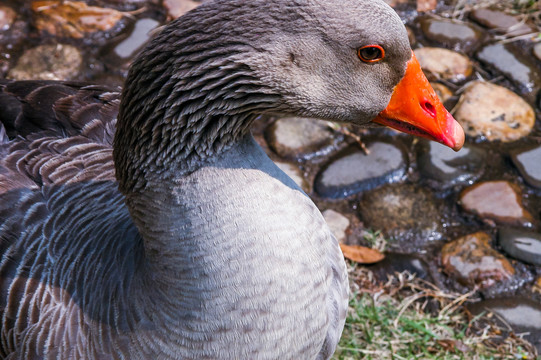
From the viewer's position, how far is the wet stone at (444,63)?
16.0ft

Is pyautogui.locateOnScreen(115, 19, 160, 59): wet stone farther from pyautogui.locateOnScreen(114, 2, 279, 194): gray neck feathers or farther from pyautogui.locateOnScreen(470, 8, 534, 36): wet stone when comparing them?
pyautogui.locateOnScreen(114, 2, 279, 194): gray neck feathers

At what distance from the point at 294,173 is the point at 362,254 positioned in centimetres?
78

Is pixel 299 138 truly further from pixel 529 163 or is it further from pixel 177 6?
pixel 177 6

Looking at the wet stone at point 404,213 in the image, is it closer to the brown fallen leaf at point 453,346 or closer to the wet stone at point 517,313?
Answer: the wet stone at point 517,313

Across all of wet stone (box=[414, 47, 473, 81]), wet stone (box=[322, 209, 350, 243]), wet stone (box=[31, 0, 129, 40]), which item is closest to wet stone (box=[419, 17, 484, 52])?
wet stone (box=[414, 47, 473, 81])

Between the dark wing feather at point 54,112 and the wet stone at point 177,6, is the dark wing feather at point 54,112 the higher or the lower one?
the higher one

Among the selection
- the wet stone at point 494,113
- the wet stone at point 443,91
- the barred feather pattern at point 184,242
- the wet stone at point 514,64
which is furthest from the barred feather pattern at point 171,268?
the wet stone at point 514,64

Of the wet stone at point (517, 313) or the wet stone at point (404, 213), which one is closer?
the wet stone at point (517, 313)

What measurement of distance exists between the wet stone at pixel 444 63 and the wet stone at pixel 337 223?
155 cm

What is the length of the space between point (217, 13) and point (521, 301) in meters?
2.64

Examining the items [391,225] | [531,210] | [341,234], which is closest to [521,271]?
[531,210]

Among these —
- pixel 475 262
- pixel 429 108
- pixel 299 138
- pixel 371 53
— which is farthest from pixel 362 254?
pixel 371 53

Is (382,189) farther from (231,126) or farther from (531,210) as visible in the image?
(231,126)

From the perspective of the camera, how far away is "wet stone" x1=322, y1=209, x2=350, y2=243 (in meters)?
3.99
